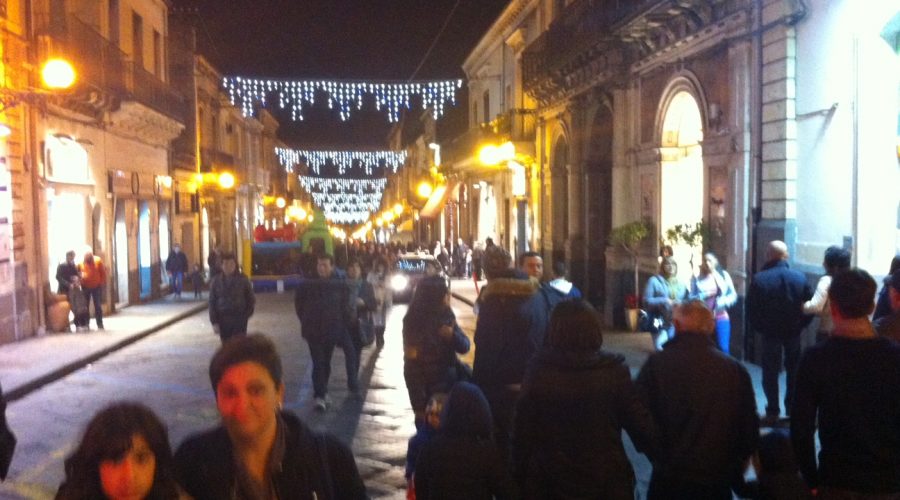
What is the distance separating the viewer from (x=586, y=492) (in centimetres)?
448

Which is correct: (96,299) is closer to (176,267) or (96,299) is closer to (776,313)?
(176,267)

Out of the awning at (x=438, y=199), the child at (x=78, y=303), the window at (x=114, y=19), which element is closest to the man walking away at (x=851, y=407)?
the child at (x=78, y=303)

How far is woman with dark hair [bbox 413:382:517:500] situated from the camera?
472cm

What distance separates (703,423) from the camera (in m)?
4.62

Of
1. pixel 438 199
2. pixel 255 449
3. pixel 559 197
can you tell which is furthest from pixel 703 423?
pixel 438 199

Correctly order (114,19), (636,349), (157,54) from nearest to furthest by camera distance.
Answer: (636,349) < (114,19) < (157,54)

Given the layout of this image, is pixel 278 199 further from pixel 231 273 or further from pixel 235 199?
pixel 231 273

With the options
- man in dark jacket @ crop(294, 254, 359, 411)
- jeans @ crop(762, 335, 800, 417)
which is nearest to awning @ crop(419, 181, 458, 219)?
man in dark jacket @ crop(294, 254, 359, 411)

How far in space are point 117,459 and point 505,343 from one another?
4214 mm

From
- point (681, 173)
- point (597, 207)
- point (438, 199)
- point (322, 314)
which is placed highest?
point (438, 199)

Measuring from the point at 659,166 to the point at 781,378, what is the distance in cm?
604

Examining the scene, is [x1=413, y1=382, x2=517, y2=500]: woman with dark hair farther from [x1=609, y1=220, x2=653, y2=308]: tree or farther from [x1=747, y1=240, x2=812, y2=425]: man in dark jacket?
[x1=609, y1=220, x2=653, y2=308]: tree

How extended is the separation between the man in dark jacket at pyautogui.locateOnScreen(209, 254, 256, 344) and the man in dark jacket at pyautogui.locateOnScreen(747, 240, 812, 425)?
559 cm

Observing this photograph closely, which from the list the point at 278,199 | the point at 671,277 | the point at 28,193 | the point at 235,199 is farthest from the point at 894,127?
the point at 278,199
